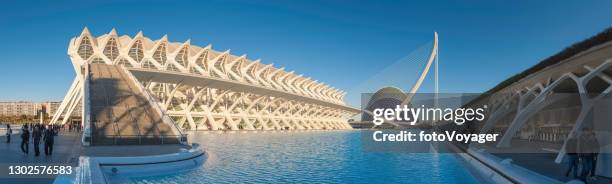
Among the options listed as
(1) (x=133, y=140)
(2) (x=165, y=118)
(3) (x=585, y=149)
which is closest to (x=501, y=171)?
(3) (x=585, y=149)

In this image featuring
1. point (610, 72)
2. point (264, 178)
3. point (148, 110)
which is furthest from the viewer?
point (148, 110)

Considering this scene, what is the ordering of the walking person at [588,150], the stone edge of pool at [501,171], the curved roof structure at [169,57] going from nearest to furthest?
the walking person at [588,150] → the stone edge of pool at [501,171] → the curved roof structure at [169,57]

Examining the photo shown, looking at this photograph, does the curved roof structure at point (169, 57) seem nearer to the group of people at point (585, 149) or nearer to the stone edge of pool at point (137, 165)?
the stone edge of pool at point (137, 165)

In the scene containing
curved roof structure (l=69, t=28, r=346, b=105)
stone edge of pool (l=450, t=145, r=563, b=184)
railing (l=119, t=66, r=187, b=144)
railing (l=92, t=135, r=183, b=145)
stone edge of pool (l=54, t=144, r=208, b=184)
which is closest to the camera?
stone edge of pool (l=450, t=145, r=563, b=184)

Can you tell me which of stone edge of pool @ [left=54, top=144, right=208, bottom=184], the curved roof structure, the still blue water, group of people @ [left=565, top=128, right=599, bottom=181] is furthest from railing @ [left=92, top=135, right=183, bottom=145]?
the curved roof structure

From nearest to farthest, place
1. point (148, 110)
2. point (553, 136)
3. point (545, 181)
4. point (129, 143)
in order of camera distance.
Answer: point (545, 181), point (129, 143), point (148, 110), point (553, 136)

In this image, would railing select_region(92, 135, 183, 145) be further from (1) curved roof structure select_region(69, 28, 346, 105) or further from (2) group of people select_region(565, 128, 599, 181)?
(1) curved roof structure select_region(69, 28, 346, 105)

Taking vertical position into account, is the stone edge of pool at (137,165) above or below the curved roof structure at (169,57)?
below

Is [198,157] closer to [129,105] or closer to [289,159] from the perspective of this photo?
[289,159]

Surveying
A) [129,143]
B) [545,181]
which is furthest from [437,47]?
[545,181]

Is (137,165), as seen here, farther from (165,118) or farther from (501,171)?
(165,118)

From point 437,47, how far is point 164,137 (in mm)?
31802

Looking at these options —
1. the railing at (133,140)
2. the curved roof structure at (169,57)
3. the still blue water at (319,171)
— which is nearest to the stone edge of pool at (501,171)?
the still blue water at (319,171)

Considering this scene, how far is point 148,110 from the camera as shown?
59.8 ft
